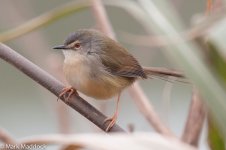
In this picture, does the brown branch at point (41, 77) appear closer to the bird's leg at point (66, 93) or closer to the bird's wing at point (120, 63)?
the bird's leg at point (66, 93)

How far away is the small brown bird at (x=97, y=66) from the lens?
2348mm

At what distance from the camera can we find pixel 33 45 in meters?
2.90

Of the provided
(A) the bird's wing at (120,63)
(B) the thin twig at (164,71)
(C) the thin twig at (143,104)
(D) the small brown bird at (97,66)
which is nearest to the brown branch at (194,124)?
(C) the thin twig at (143,104)

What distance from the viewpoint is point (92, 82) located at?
2.37 metres

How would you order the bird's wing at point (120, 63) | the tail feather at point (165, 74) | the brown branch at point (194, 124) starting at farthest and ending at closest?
the bird's wing at point (120, 63) < the tail feather at point (165, 74) < the brown branch at point (194, 124)

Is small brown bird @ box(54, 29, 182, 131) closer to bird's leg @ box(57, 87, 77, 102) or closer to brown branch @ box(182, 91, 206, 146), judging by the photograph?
bird's leg @ box(57, 87, 77, 102)

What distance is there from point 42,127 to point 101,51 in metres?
3.10

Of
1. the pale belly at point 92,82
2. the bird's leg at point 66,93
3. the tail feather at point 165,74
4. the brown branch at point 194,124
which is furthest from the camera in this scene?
the pale belly at point 92,82

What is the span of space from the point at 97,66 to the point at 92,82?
0.51 ft

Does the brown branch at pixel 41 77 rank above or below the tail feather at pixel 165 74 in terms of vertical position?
above

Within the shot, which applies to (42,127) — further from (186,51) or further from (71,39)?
(186,51)

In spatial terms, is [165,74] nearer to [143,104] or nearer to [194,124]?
[143,104]

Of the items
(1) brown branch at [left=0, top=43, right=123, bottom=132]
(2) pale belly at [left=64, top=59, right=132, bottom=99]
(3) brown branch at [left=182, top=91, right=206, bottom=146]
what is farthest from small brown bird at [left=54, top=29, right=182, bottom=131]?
(1) brown branch at [left=0, top=43, right=123, bottom=132]

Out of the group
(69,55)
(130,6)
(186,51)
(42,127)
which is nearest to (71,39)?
(69,55)
